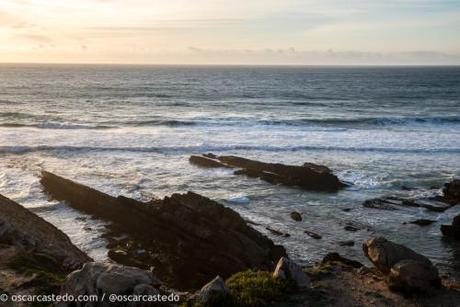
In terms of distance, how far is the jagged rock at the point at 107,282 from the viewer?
1045 centimetres

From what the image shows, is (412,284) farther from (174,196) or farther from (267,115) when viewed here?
(267,115)

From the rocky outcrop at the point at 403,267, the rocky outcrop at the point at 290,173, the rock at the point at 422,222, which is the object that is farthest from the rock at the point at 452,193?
the rocky outcrop at the point at 403,267

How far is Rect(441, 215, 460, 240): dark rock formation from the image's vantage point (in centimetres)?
2116

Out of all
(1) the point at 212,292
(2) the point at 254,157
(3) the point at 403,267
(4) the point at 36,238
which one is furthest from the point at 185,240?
(2) the point at 254,157

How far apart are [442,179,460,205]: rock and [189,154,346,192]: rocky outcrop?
5.54 metres

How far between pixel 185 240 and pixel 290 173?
13021 millimetres

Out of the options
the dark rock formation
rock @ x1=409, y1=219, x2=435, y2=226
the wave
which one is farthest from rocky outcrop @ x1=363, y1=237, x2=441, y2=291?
the wave

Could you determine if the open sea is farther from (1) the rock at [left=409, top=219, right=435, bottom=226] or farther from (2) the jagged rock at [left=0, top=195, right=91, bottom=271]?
(2) the jagged rock at [left=0, top=195, right=91, bottom=271]

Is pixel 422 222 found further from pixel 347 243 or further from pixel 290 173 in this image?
pixel 290 173

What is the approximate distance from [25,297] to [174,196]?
9.37 m

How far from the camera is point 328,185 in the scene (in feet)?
94.7

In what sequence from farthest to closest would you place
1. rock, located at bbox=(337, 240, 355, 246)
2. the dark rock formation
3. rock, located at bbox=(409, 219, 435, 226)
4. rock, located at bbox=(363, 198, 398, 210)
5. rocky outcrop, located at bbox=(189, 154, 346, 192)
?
rocky outcrop, located at bbox=(189, 154, 346, 192)
rock, located at bbox=(363, 198, 398, 210)
rock, located at bbox=(409, 219, 435, 226)
the dark rock formation
rock, located at bbox=(337, 240, 355, 246)

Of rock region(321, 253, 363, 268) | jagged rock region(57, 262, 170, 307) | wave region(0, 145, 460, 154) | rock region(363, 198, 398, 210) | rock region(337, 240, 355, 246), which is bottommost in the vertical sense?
rock region(337, 240, 355, 246)

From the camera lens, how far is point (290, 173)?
3019 centimetres
